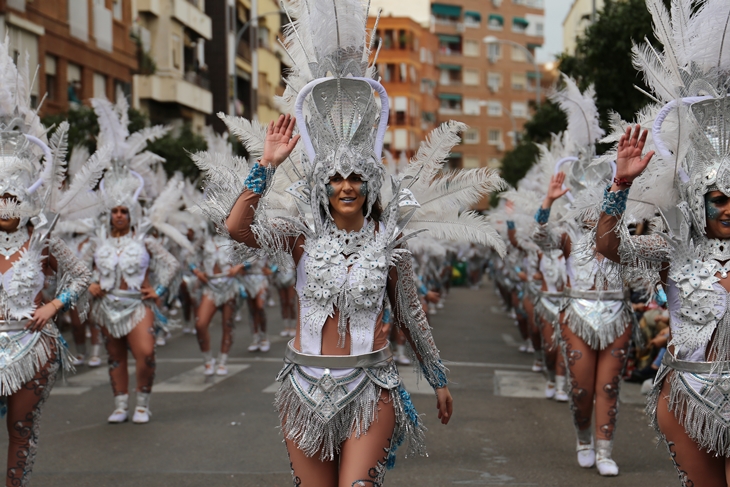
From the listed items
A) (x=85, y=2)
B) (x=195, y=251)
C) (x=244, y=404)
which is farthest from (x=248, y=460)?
(x=85, y=2)

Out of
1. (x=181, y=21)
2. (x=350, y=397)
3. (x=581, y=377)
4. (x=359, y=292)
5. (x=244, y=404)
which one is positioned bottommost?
(x=244, y=404)

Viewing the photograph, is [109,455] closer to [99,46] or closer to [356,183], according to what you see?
[356,183]

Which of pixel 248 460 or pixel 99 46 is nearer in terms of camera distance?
pixel 248 460

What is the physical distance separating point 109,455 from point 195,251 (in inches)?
265

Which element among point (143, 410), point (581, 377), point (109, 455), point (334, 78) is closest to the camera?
point (334, 78)

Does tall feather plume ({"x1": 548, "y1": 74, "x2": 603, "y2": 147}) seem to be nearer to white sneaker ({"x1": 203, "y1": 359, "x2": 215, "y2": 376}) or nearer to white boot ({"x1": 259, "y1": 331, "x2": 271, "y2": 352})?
white sneaker ({"x1": 203, "y1": 359, "x2": 215, "y2": 376})

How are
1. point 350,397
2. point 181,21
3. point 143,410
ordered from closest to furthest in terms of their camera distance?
point 350,397
point 143,410
point 181,21

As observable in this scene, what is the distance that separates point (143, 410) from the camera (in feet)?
28.4

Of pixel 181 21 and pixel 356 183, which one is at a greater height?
pixel 181 21

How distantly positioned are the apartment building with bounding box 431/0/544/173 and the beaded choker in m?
80.0

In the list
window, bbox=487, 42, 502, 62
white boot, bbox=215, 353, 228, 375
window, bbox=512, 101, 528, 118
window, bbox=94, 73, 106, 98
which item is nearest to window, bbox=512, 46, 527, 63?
window, bbox=487, 42, 502, 62

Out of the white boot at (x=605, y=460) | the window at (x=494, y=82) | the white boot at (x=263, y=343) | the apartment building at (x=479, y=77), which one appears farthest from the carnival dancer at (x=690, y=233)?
the window at (x=494, y=82)

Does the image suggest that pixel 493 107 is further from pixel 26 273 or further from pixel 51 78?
pixel 26 273

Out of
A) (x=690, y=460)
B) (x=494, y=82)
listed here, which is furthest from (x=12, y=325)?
(x=494, y=82)
